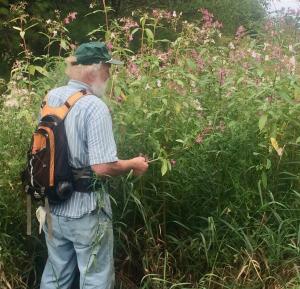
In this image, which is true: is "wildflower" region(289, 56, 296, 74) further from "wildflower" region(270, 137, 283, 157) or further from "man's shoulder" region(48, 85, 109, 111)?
"man's shoulder" region(48, 85, 109, 111)

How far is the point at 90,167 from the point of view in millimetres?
3500

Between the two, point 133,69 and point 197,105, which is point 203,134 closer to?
point 197,105

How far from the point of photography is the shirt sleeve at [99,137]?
3371 millimetres

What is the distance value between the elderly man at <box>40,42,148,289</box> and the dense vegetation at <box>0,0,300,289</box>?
1.33 ft

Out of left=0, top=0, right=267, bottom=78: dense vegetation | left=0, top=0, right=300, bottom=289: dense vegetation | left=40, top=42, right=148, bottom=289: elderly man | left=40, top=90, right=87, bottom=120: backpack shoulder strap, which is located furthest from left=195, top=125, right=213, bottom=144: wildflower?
left=0, top=0, right=267, bottom=78: dense vegetation

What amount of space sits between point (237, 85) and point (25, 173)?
5.75 feet

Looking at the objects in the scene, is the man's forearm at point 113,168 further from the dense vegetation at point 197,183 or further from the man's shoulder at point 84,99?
the dense vegetation at point 197,183

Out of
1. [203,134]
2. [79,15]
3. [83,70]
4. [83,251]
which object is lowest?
[83,251]

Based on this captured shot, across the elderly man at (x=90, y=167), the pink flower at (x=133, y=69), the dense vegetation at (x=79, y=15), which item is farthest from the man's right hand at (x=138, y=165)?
the dense vegetation at (x=79, y=15)

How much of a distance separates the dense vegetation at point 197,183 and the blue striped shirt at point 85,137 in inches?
19.0

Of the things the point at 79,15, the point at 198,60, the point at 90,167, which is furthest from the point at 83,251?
the point at 79,15

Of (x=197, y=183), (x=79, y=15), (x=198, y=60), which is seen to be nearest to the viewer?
(x=197, y=183)

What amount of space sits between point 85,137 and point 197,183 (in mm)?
1114

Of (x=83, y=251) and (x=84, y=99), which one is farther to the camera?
(x=83, y=251)
